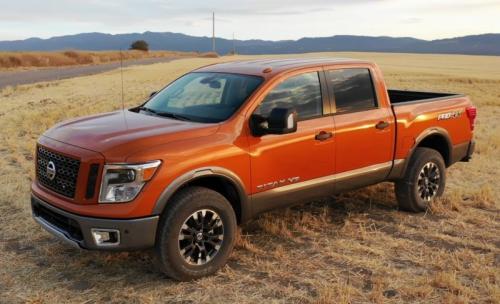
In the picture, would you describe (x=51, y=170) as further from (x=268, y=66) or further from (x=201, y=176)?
(x=268, y=66)

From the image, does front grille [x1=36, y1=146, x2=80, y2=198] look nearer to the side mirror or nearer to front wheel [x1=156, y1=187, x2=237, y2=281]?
front wheel [x1=156, y1=187, x2=237, y2=281]

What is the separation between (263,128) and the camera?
189 inches

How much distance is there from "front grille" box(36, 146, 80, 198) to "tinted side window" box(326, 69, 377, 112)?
2.70m

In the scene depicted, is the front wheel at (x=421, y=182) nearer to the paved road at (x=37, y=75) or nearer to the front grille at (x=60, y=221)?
the front grille at (x=60, y=221)

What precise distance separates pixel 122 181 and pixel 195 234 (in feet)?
2.62

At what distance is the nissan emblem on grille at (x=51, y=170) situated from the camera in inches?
180

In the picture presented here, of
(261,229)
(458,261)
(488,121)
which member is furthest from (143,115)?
(488,121)

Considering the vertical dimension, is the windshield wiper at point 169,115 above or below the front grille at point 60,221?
above

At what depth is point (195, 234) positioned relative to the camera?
454 centimetres

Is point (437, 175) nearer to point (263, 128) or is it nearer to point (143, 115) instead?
point (263, 128)

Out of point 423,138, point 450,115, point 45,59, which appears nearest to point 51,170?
point 423,138

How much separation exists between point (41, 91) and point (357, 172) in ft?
64.9

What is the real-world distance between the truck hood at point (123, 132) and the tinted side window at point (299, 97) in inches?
26.6

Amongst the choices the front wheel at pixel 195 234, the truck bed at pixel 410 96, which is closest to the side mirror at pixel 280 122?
the front wheel at pixel 195 234
